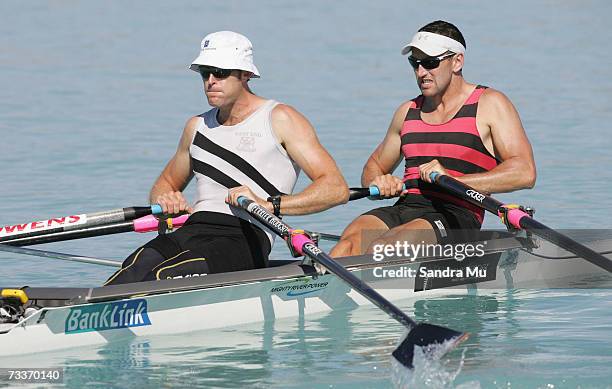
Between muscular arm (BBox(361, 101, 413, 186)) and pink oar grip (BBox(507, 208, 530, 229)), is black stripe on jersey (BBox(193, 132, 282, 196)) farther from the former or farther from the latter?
pink oar grip (BBox(507, 208, 530, 229))

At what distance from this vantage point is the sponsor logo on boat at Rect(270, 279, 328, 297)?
9.49 meters

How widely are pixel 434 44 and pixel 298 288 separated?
2145 mm

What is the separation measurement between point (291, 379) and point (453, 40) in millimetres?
3207

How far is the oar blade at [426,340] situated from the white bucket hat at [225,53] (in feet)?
7.63

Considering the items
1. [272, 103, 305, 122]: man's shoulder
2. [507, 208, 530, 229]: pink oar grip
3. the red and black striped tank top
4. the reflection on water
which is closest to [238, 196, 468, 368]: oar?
the reflection on water

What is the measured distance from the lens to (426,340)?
823 cm

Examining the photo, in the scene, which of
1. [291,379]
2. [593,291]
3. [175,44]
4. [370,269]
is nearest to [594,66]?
[175,44]

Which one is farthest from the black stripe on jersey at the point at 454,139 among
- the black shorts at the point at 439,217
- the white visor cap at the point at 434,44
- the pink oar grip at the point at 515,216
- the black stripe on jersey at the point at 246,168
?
the black stripe on jersey at the point at 246,168

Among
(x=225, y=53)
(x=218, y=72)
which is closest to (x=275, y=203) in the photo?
(x=218, y=72)

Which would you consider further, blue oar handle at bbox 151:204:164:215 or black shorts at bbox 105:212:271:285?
blue oar handle at bbox 151:204:164:215

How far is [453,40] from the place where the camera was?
1050 centimetres

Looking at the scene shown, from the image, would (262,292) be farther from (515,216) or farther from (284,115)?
(515,216)

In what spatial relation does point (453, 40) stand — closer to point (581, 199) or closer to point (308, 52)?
point (581, 199)

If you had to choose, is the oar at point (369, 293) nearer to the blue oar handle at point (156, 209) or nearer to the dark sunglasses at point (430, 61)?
the blue oar handle at point (156, 209)
